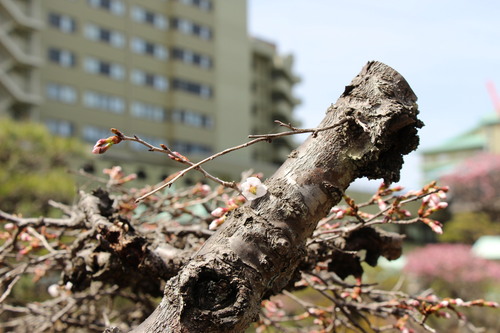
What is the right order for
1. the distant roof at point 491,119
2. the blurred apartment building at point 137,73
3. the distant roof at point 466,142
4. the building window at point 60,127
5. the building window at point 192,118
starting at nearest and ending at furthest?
the blurred apartment building at point 137,73 → the building window at point 60,127 → the building window at point 192,118 → the distant roof at point 491,119 → the distant roof at point 466,142

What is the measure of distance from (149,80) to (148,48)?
7.29 ft

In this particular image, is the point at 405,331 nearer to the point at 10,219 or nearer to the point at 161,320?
the point at 161,320

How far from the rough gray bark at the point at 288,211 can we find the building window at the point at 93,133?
1355 inches

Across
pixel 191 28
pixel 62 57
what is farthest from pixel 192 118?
pixel 62 57

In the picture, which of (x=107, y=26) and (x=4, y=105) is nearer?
(x=4, y=105)

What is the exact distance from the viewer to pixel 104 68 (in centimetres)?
3669

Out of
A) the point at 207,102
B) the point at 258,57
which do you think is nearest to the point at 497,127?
the point at 258,57

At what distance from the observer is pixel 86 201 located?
7.81ft

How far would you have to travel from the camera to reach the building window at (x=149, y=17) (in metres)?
38.1

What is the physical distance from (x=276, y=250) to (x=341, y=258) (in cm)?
88

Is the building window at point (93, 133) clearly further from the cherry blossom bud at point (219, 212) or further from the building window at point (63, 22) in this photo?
the cherry blossom bud at point (219, 212)

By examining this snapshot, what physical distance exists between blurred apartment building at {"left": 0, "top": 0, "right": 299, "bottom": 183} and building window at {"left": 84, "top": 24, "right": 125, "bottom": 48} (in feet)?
0.21

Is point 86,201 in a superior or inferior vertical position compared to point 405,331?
superior

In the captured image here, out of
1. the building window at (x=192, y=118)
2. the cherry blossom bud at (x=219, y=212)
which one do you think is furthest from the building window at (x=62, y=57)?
the cherry blossom bud at (x=219, y=212)
